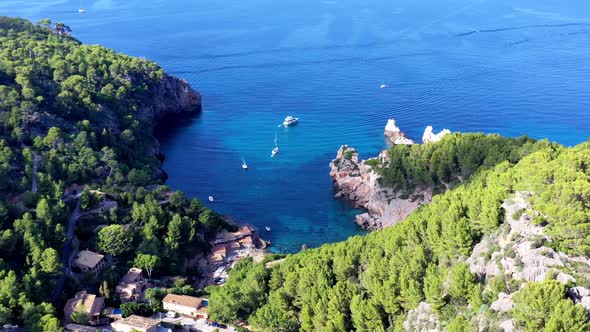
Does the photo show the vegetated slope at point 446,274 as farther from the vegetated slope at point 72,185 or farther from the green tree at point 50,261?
the green tree at point 50,261

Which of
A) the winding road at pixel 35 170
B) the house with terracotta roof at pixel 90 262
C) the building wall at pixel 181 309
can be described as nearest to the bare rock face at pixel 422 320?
the building wall at pixel 181 309

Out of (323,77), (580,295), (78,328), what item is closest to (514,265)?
(580,295)

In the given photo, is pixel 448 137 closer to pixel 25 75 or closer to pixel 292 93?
pixel 292 93

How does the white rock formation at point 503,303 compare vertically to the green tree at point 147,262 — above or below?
above

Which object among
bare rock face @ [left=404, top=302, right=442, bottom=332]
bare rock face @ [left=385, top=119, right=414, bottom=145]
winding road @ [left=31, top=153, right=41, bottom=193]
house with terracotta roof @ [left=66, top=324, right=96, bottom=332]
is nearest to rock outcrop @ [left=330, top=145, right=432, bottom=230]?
bare rock face @ [left=385, top=119, right=414, bottom=145]

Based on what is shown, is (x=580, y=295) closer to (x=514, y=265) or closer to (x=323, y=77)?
(x=514, y=265)

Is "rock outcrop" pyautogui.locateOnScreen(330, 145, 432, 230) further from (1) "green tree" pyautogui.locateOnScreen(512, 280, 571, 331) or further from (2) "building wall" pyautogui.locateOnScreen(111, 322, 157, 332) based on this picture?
(1) "green tree" pyautogui.locateOnScreen(512, 280, 571, 331)

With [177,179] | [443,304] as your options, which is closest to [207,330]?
[443,304]
